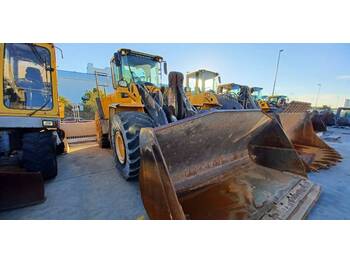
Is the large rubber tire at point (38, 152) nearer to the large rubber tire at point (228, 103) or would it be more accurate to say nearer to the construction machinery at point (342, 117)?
the large rubber tire at point (228, 103)

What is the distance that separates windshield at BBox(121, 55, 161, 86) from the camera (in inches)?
155

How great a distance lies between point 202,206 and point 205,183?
497 millimetres

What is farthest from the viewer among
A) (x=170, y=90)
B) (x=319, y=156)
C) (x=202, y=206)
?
(x=319, y=156)

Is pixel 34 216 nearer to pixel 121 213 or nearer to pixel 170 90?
pixel 121 213

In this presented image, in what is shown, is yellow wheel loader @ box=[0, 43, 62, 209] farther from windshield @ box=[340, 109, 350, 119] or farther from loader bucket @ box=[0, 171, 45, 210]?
windshield @ box=[340, 109, 350, 119]

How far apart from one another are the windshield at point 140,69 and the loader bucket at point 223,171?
2418 mm

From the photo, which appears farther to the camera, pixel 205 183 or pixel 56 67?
pixel 56 67

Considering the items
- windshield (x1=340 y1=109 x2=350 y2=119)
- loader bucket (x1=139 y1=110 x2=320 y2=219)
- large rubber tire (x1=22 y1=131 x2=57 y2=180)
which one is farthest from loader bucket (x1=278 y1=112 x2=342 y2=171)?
windshield (x1=340 y1=109 x2=350 y2=119)

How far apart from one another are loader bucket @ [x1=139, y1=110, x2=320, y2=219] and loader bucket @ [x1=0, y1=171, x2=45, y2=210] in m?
1.95

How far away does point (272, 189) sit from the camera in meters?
2.35

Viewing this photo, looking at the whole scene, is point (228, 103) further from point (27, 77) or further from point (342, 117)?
point (342, 117)

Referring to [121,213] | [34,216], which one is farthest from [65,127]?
[121,213]

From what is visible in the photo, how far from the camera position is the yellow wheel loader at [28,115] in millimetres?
2453

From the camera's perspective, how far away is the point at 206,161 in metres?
2.63
